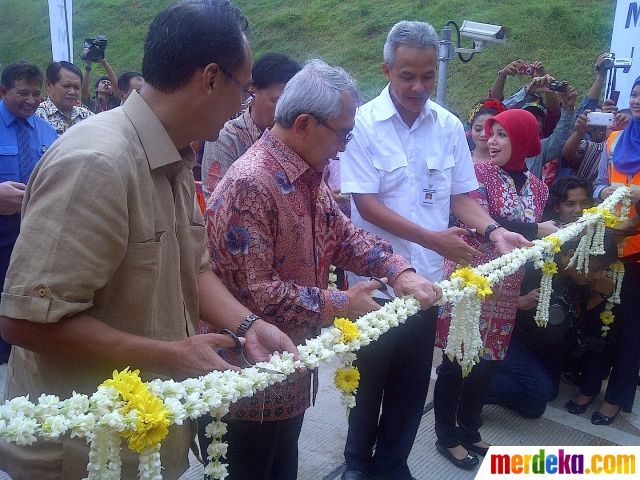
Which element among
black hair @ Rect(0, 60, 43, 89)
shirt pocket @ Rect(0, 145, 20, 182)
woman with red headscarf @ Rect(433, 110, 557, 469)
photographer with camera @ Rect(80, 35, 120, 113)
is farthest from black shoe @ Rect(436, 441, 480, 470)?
photographer with camera @ Rect(80, 35, 120, 113)

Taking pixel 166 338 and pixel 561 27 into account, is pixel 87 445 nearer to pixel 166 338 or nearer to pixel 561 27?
pixel 166 338

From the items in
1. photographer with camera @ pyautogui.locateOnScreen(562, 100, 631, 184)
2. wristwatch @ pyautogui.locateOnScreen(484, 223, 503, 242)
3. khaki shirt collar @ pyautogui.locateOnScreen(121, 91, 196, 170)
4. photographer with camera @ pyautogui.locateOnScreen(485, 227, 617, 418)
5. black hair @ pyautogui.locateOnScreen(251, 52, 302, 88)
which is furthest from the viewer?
photographer with camera @ pyautogui.locateOnScreen(562, 100, 631, 184)

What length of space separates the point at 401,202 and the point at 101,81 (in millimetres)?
8212

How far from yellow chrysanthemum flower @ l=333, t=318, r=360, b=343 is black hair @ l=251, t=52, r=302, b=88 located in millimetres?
1951

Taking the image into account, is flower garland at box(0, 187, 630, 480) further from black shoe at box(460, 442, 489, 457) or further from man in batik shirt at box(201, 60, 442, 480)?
black shoe at box(460, 442, 489, 457)

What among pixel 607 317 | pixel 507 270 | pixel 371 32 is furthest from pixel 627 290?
pixel 371 32

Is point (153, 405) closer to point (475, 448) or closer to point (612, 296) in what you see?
point (475, 448)

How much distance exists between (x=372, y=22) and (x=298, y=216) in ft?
61.5

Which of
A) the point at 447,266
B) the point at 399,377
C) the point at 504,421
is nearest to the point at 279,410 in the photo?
the point at 399,377

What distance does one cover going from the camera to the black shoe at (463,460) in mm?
3189

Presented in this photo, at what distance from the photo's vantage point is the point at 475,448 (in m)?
3.37

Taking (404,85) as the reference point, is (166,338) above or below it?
below

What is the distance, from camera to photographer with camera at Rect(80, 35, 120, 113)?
8.05 meters

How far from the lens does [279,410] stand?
76.2 inches
